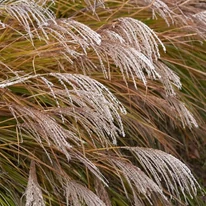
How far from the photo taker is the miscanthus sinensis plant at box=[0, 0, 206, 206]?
1.77 metres

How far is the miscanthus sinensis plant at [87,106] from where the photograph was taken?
5.80 feet

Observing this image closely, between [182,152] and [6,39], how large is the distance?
115 centimetres

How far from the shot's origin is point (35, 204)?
5.05 feet

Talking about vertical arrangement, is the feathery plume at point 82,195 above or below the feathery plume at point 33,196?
below

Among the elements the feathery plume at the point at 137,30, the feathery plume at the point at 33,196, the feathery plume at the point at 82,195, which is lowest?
the feathery plume at the point at 82,195

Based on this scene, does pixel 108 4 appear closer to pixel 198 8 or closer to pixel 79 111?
pixel 198 8

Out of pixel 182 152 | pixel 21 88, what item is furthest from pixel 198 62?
pixel 21 88

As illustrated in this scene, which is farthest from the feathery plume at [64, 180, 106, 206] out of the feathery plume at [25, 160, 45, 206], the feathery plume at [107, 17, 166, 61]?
the feathery plume at [107, 17, 166, 61]

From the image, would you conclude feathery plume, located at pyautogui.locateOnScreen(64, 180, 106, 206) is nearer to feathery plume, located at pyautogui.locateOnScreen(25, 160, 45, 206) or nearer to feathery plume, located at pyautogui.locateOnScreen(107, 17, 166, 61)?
feathery plume, located at pyautogui.locateOnScreen(25, 160, 45, 206)

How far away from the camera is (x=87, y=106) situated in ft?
6.01

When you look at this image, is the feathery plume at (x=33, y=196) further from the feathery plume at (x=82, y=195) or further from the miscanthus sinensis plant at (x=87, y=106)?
the feathery plume at (x=82, y=195)

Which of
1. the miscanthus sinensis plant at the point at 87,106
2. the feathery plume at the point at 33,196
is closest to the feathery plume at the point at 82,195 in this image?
the miscanthus sinensis plant at the point at 87,106

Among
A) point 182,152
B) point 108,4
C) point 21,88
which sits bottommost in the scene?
point 182,152

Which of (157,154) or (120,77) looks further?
(120,77)
